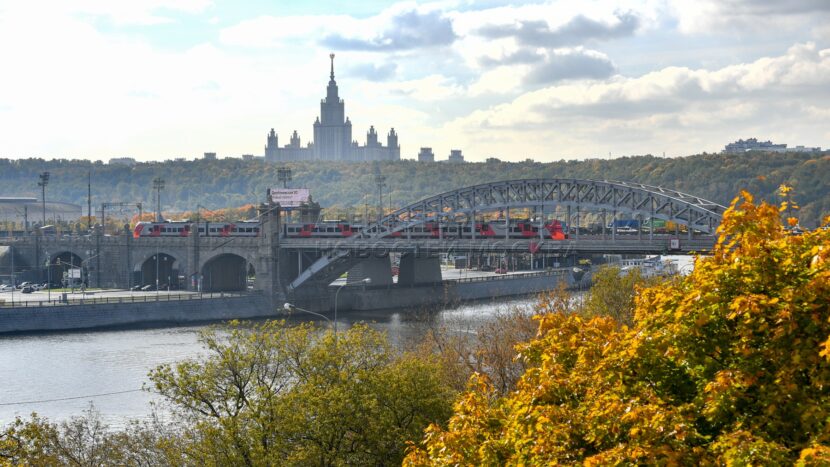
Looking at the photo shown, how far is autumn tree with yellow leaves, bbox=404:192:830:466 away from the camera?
12406 mm

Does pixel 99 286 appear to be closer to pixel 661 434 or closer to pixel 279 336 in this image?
pixel 279 336

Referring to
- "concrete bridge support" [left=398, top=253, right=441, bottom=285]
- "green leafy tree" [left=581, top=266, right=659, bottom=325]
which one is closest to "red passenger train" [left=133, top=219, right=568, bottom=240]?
"concrete bridge support" [left=398, top=253, right=441, bottom=285]

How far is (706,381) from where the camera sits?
13.5m

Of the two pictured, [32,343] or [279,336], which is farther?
[32,343]

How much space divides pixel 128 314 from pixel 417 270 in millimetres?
30607

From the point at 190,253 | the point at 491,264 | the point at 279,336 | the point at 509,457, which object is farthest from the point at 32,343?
the point at 491,264

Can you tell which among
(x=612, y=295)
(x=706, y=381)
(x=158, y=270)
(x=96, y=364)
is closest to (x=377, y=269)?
(x=158, y=270)

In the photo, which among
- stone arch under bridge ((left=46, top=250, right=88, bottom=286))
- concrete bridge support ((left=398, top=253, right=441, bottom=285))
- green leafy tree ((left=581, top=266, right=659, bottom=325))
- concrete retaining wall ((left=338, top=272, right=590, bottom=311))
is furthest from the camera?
stone arch under bridge ((left=46, top=250, right=88, bottom=286))

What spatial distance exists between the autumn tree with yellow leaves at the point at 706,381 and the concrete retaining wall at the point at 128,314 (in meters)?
63.2

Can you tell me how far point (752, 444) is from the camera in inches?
457

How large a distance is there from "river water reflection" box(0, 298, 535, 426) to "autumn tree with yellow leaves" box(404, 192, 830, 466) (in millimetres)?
25906

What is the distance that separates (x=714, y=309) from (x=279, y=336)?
19924 millimetres

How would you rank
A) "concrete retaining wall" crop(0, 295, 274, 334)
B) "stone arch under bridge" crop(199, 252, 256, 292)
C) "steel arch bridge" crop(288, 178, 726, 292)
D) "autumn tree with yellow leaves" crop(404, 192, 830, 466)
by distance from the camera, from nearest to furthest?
"autumn tree with yellow leaves" crop(404, 192, 830, 466)
"concrete retaining wall" crop(0, 295, 274, 334)
"steel arch bridge" crop(288, 178, 726, 292)
"stone arch under bridge" crop(199, 252, 256, 292)

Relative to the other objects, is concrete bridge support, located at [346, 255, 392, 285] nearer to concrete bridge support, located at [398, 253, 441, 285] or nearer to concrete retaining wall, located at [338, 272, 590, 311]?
concrete retaining wall, located at [338, 272, 590, 311]
